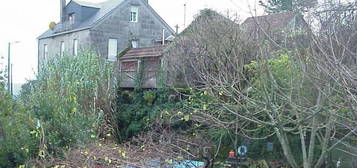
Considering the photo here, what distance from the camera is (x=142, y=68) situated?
16.5 m

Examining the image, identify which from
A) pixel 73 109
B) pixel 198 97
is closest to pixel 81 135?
pixel 73 109

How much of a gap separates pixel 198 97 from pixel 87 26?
1688 cm

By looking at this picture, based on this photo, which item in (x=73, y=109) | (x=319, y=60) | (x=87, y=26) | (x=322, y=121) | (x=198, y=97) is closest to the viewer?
(x=319, y=60)

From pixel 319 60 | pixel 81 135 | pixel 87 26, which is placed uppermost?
pixel 87 26

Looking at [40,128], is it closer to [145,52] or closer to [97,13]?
[145,52]

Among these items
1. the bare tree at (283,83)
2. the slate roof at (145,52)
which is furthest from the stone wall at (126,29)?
the bare tree at (283,83)

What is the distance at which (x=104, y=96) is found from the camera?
1499 centimetres

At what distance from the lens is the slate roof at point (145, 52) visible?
15.9m

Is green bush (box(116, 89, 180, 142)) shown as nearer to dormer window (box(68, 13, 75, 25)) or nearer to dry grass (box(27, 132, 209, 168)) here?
dry grass (box(27, 132, 209, 168))

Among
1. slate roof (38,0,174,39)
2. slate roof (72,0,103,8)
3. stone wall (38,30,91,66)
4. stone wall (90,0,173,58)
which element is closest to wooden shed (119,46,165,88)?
stone wall (38,30,91,66)

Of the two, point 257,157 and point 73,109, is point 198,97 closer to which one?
point 257,157

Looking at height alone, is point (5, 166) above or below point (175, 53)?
below

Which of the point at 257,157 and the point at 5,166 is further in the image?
the point at 257,157

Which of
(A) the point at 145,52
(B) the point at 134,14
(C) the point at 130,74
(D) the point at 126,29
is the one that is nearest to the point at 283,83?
(A) the point at 145,52
